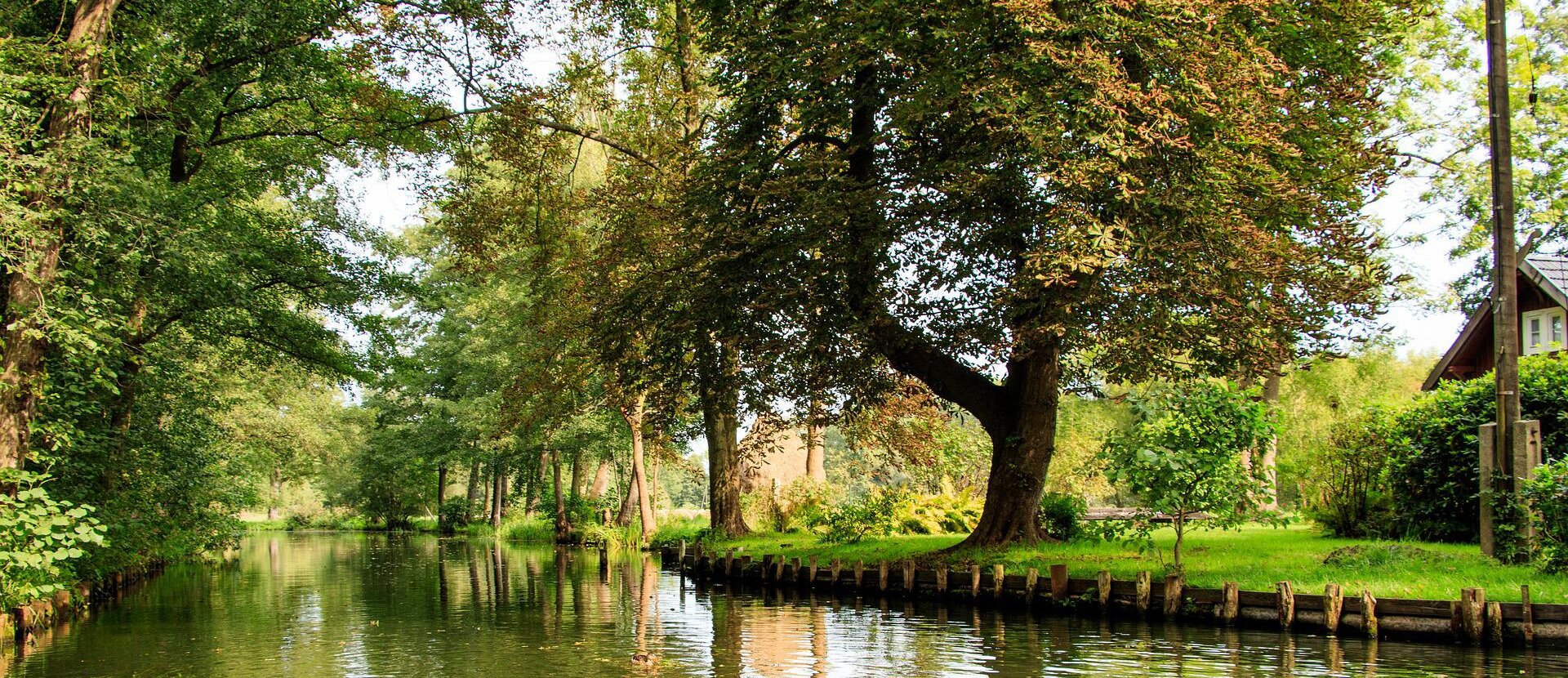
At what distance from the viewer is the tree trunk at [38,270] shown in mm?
13250

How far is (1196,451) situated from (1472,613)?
3682 mm

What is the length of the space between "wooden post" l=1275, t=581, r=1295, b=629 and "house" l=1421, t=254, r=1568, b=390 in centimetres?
1849

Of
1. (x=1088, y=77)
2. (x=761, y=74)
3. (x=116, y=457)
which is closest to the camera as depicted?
(x=1088, y=77)

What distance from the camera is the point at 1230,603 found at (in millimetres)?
13938

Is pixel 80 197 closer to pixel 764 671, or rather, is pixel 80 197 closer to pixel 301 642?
pixel 301 642

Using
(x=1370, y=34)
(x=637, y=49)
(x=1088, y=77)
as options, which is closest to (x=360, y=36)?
(x=637, y=49)

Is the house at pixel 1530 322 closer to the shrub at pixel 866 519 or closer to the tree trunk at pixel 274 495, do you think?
the shrub at pixel 866 519

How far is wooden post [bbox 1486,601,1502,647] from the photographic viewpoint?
464 inches

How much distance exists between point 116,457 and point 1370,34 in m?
24.5

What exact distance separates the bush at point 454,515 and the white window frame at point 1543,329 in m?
47.4

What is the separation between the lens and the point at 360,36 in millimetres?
20516

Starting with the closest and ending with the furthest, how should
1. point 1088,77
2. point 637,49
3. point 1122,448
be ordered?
point 1088,77
point 1122,448
point 637,49

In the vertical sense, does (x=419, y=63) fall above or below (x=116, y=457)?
above

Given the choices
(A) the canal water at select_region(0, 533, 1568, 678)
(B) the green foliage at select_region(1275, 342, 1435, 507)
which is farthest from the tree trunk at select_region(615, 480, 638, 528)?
(B) the green foliage at select_region(1275, 342, 1435, 507)
